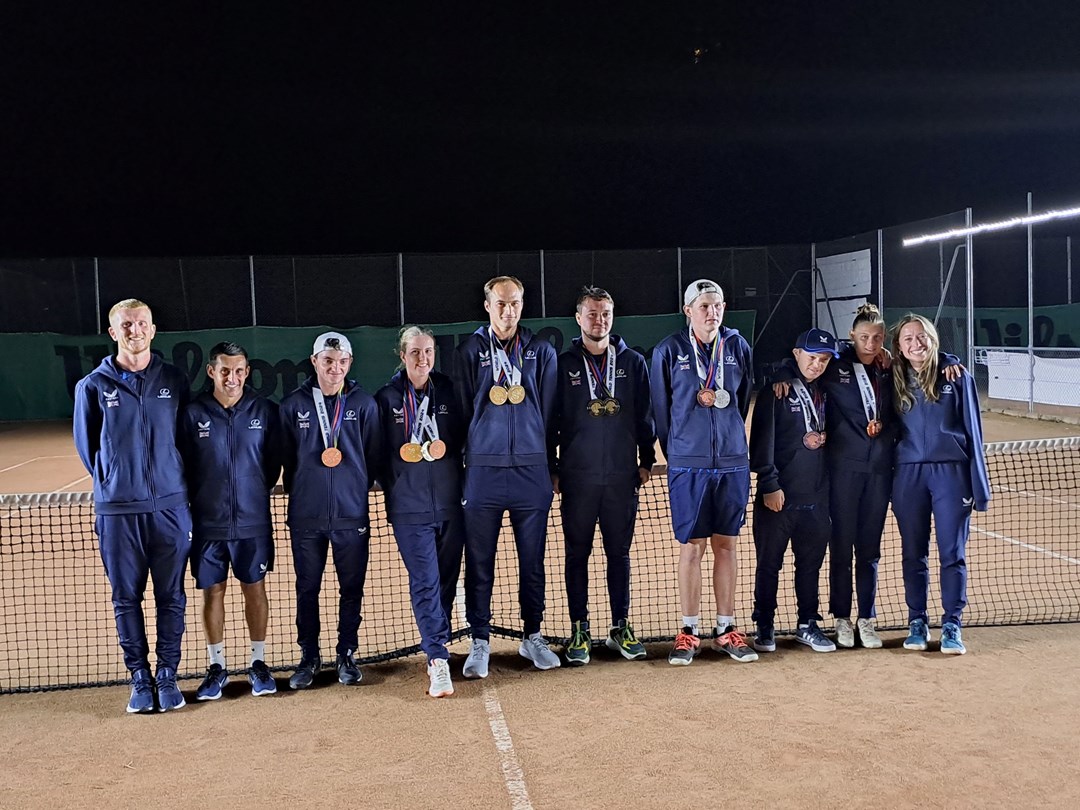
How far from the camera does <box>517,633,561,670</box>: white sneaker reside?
16.4ft

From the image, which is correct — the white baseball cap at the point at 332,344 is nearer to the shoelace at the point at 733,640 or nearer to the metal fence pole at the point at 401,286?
the shoelace at the point at 733,640

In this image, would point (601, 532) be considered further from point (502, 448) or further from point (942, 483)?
point (942, 483)

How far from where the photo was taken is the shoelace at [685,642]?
504cm

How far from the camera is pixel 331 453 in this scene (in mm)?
4715

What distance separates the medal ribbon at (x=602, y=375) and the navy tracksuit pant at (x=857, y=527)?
1.40 meters

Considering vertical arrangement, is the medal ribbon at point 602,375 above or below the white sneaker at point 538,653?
above

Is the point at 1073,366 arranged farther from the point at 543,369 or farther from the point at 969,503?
the point at 543,369

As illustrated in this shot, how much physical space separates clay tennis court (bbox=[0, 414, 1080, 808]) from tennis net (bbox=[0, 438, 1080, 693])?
19 cm

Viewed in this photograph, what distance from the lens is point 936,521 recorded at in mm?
5078

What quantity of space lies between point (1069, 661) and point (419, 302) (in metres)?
19.1

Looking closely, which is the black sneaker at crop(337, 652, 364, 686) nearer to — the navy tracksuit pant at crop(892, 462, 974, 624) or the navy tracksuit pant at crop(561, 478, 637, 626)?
the navy tracksuit pant at crop(561, 478, 637, 626)

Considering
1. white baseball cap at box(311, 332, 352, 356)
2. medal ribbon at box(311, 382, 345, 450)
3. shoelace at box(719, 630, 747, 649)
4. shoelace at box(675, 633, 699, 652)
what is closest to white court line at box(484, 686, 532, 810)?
shoelace at box(675, 633, 699, 652)

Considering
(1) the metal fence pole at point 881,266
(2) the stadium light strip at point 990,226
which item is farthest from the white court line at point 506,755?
(1) the metal fence pole at point 881,266

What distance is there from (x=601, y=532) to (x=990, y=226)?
14.6 meters
